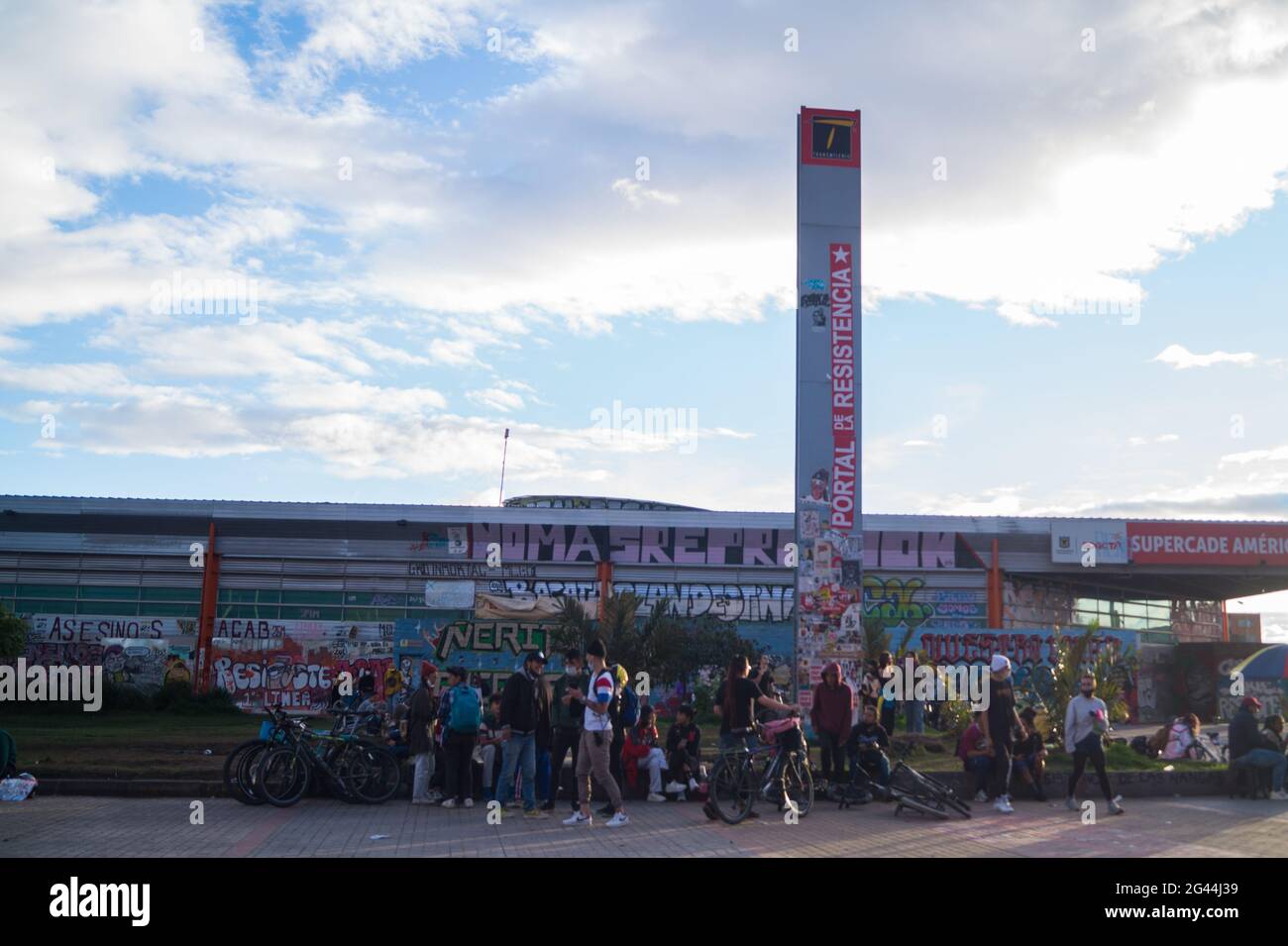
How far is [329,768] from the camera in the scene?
13.7 metres

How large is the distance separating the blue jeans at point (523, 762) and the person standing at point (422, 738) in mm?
1154

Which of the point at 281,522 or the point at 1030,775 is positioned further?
the point at 281,522

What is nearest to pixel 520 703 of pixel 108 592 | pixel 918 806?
pixel 918 806

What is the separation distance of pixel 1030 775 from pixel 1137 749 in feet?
22.0

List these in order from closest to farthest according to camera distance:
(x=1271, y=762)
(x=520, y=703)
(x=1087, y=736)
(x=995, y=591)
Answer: (x=520, y=703), (x=1087, y=736), (x=1271, y=762), (x=995, y=591)

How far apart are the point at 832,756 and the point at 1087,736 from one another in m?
3.08

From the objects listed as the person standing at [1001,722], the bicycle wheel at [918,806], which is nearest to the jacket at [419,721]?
the bicycle wheel at [918,806]

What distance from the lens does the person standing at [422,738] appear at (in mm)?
14016

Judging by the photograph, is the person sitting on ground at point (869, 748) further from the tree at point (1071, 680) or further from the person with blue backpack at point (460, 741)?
the person with blue backpack at point (460, 741)

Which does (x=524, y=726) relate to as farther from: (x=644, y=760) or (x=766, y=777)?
(x=766, y=777)
